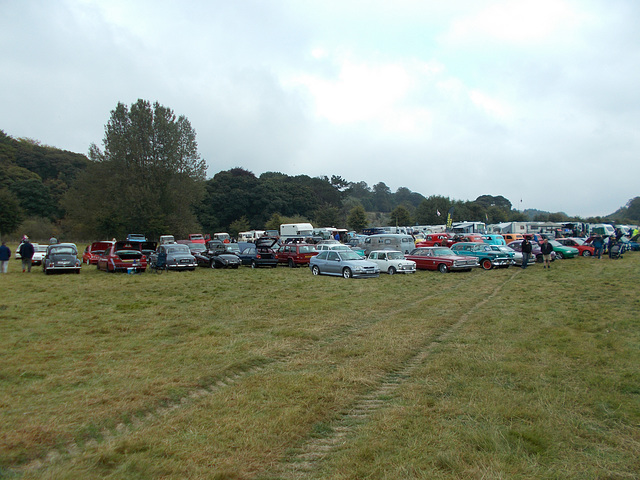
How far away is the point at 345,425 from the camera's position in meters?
5.07

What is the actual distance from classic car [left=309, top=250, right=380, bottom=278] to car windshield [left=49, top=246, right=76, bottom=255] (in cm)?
1338

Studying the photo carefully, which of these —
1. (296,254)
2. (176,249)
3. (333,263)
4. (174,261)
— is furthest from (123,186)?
(333,263)

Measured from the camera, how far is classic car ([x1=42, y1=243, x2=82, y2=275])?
74.8 feet

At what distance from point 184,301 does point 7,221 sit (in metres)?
41.6

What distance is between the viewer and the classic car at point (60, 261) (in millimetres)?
22797

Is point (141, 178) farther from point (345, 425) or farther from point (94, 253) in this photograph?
point (345, 425)

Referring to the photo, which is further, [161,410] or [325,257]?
[325,257]

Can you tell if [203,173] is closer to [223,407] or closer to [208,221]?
[208,221]

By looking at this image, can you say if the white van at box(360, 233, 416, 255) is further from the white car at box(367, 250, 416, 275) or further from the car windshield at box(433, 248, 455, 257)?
the white car at box(367, 250, 416, 275)

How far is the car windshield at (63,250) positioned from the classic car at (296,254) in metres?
12.4

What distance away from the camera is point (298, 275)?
23.2 meters

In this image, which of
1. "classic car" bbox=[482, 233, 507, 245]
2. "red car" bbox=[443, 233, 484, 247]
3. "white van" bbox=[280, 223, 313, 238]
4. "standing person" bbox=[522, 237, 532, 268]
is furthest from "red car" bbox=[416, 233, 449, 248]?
"white van" bbox=[280, 223, 313, 238]

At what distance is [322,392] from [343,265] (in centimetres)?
1637

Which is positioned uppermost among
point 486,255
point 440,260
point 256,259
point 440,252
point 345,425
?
point 440,252
